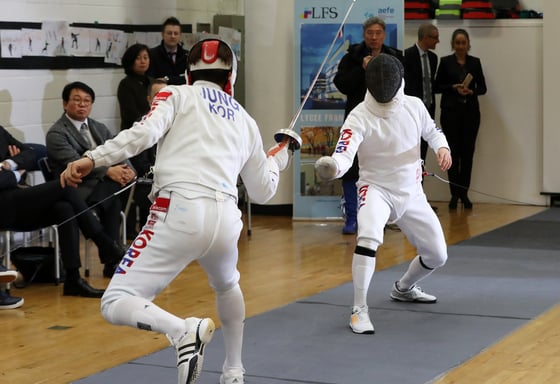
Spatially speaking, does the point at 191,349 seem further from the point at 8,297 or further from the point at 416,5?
the point at 416,5

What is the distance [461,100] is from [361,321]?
4696 millimetres

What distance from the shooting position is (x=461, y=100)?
9.13m

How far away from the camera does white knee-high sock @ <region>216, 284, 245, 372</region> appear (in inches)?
148

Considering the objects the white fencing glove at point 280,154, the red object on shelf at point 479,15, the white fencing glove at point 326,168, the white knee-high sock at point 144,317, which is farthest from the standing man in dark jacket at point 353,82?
the white knee-high sock at point 144,317

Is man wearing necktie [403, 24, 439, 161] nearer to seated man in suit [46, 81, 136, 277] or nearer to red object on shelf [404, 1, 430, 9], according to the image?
red object on shelf [404, 1, 430, 9]

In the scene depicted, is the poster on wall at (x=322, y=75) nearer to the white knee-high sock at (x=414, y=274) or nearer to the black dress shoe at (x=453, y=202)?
the black dress shoe at (x=453, y=202)

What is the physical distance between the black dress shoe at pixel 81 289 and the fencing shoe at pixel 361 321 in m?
1.54

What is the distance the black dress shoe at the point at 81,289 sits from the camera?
18.7 ft

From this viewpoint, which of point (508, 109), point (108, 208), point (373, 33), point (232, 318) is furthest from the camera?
point (508, 109)

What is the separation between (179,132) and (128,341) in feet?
4.75

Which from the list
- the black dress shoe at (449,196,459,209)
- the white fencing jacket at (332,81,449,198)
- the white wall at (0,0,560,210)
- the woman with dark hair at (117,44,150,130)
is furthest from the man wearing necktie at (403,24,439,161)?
the white fencing jacket at (332,81,449,198)

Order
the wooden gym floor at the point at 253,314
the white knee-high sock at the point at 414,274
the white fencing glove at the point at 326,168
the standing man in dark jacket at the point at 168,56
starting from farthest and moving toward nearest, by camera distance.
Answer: the standing man in dark jacket at the point at 168,56
the white knee-high sock at the point at 414,274
the white fencing glove at the point at 326,168
the wooden gym floor at the point at 253,314

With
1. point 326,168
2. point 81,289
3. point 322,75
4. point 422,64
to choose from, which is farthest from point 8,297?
point 422,64

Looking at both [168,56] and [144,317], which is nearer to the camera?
[144,317]
